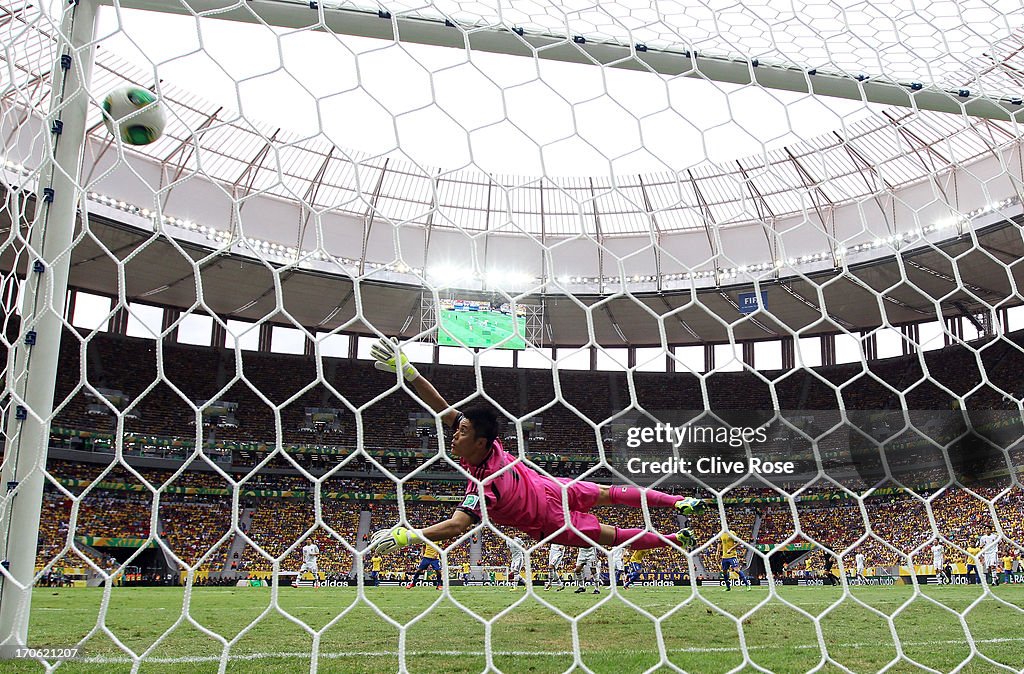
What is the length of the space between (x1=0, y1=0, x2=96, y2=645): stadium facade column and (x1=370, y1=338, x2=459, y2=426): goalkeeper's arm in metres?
1.20

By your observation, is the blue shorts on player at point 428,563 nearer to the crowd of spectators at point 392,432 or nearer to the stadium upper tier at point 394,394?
the crowd of spectators at point 392,432

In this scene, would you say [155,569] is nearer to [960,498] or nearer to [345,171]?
[345,171]

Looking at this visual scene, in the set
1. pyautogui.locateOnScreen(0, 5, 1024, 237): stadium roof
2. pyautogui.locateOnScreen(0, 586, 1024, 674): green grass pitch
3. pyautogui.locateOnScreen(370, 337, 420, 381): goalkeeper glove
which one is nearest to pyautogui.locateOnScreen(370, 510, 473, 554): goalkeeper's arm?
pyautogui.locateOnScreen(0, 586, 1024, 674): green grass pitch

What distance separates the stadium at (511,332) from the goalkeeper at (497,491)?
0.8 inches

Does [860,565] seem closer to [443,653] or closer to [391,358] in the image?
[443,653]

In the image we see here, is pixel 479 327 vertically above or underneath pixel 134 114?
above

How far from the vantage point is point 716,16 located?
378cm

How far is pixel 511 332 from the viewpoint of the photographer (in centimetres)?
1947

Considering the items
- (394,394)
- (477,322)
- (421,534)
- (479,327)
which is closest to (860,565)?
(479,327)

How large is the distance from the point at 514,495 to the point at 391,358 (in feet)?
2.46

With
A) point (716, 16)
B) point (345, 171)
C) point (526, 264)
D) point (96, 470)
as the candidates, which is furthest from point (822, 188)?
point (96, 470)

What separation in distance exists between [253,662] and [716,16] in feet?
12.5

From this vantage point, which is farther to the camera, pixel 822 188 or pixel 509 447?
pixel 509 447

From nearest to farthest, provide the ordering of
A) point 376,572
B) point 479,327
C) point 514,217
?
1. point 514,217
2. point 479,327
3. point 376,572
